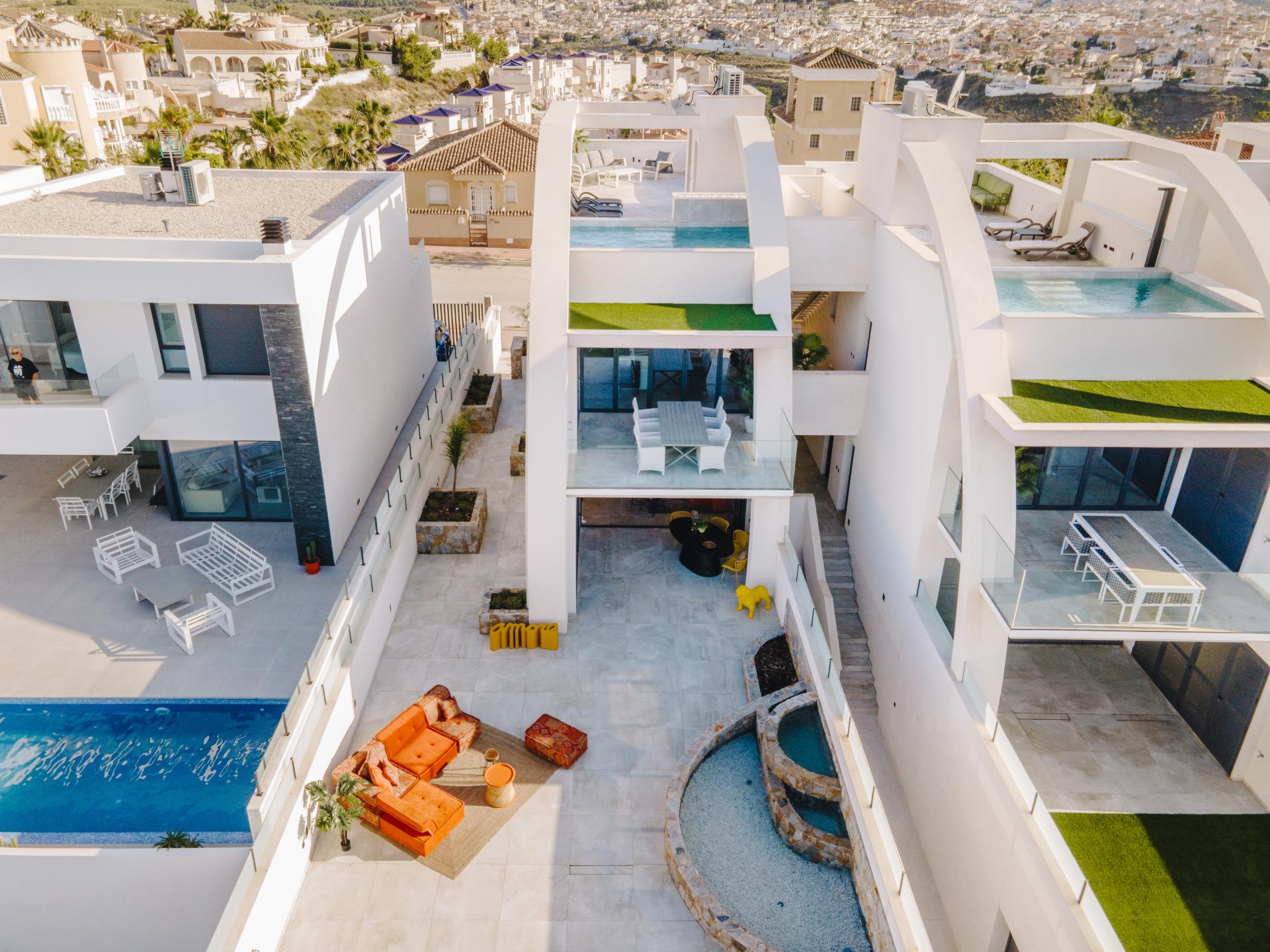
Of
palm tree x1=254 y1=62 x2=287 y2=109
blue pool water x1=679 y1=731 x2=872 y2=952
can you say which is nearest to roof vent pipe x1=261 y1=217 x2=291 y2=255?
blue pool water x1=679 y1=731 x2=872 y2=952

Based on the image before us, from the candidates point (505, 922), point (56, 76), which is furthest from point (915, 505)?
point (56, 76)

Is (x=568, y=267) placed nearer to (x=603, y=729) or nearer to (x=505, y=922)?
(x=603, y=729)

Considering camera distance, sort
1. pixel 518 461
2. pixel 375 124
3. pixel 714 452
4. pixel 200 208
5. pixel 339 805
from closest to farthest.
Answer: pixel 339 805, pixel 714 452, pixel 200 208, pixel 518 461, pixel 375 124

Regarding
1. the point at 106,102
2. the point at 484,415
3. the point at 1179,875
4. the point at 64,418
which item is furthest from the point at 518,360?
the point at 106,102

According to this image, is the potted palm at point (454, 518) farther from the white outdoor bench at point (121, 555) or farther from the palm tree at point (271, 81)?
the palm tree at point (271, 81)

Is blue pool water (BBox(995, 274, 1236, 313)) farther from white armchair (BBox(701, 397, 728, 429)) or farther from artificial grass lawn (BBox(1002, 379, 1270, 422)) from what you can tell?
white armchair (BBox(701, 397, 728, 429))

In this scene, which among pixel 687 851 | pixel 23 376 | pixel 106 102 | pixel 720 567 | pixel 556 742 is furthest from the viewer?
pixel 106 102

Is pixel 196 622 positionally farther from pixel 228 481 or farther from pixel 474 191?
pixel 474 191

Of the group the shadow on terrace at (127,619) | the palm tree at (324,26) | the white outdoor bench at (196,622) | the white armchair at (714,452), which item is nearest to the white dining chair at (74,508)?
the shadow on terrace at (127,619)
